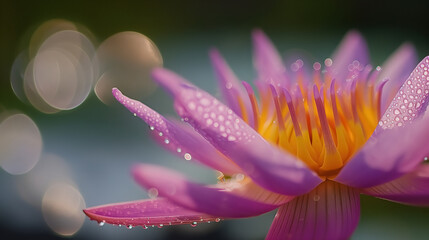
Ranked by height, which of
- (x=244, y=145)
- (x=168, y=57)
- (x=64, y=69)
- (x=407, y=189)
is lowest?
(x=407, y=189)

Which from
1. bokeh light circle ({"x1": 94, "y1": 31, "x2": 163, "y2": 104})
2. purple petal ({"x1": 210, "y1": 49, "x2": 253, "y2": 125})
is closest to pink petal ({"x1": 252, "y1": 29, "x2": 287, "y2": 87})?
purple petal ({"x1": 210, "y1": 49, "x2": 253, "y2": 125})

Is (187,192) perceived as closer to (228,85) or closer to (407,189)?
(407,189)

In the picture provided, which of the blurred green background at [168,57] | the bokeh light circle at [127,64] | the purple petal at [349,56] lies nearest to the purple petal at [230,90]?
the purple petal at [349,56]

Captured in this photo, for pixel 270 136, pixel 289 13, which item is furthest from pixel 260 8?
pixel 270 136

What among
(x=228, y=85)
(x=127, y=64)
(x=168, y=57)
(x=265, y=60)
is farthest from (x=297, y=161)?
(x=168, y=57)

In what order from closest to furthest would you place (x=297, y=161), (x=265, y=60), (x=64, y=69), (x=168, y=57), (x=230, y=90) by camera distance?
(x=297, y=161) → (x=230, y=90) → (x=265, y=60) → (x=64, y=69) → (x=168, y=57)

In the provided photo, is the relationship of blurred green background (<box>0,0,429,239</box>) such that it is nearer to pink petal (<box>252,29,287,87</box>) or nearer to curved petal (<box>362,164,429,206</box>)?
pink petal (<box>252,29,287,87</box>)

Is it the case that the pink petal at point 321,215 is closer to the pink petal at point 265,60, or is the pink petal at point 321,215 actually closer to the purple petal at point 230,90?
the purple petal at point 230,90
